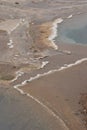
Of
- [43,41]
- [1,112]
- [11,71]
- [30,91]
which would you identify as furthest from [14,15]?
[1,112]

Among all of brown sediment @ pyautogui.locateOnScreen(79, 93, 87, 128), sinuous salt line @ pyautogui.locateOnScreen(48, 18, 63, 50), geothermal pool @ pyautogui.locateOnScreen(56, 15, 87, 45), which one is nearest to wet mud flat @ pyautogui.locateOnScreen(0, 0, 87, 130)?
sinuous salt line @ pyautogui.locateOnScreen(48, 18, 63, 50)

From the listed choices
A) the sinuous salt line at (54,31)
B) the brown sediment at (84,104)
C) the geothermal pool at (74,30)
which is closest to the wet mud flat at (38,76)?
the sinuous salt line at (54,31)

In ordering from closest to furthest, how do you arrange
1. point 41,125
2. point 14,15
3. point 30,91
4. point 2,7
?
1. point 41,125
2. point 30,91
3. point 14,15
4. point 2,7

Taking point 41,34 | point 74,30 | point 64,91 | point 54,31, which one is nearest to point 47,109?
point 64,91

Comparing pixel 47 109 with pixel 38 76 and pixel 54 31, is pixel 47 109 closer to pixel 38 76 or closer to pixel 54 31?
pixel 38 76

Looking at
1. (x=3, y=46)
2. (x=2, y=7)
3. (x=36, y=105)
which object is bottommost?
(x=2, y=7)

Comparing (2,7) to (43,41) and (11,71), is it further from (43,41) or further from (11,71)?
(11,71)
